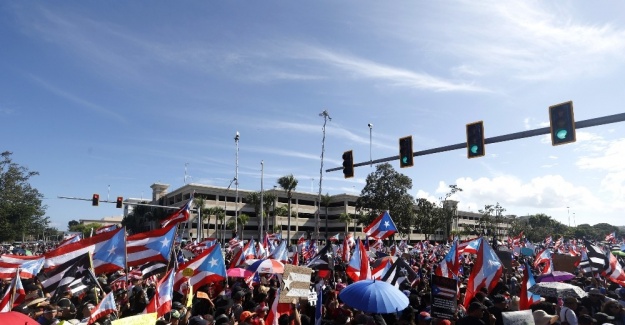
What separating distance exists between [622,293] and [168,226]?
37.4 feet

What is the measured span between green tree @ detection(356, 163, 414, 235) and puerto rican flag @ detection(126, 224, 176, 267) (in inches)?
2017

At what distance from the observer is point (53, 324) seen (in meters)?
7.02

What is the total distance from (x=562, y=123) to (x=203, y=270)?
9.17 m

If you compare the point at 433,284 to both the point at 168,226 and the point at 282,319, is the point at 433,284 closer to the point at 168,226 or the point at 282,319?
the point at 282,319

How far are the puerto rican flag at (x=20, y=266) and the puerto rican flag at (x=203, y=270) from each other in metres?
4.15

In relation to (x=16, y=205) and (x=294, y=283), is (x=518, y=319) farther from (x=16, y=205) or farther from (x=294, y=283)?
(x=16, y=205)

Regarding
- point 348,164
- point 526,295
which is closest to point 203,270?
point 526,295

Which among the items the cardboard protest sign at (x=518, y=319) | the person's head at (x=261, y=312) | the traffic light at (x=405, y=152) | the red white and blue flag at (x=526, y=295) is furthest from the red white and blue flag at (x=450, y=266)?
the cardboard protest sign at (x=518, y=319)

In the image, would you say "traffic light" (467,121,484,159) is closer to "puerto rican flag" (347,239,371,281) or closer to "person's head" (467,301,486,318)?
"puerto rican flag" (347,239,371,281)

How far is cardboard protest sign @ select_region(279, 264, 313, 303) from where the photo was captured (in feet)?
24.2

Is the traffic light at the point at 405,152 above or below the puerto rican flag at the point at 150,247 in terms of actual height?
above

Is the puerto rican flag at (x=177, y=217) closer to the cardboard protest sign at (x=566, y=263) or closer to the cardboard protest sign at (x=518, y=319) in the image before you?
the cardboard protest sign at (x=518, y=319)

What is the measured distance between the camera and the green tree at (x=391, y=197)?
59.7m

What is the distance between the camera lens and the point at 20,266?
11.0 m
